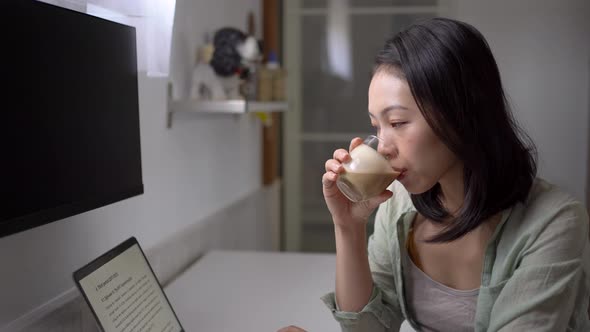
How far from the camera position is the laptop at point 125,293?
3.03 feet

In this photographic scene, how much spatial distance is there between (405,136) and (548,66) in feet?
8.57

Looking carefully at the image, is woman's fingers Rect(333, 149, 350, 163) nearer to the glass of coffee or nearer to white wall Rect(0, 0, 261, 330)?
the glass of coffee

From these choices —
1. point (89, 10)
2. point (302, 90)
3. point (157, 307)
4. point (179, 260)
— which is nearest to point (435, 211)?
point (157, 307)

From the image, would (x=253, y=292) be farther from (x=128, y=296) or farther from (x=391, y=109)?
(x=391, y=109)

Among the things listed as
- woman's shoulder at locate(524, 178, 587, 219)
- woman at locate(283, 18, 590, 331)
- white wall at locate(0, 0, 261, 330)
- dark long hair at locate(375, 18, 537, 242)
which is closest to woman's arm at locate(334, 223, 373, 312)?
woman at locate(283, 18, 590, 331)

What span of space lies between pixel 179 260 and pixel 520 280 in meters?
1.08

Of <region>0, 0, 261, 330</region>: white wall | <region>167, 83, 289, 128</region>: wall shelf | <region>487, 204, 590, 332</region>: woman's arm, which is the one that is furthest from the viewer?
→ <region>167, 83, 289, 128</region>: wall shelf

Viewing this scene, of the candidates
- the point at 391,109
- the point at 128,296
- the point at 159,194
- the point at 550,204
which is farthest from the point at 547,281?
the point at 159,194

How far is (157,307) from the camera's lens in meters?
1.10

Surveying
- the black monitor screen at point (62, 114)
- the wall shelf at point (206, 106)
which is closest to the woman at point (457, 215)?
the black monitor screen at point (62, 114)

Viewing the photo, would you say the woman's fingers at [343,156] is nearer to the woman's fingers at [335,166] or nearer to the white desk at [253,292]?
the woman's fingers at [335,166]

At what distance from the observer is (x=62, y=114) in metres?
0.86

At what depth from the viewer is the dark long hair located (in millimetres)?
940

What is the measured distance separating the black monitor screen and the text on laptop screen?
0.12 meters
